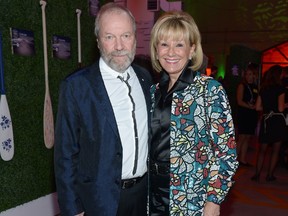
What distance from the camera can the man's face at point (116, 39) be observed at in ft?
5.55

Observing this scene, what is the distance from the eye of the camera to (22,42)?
8.90 feet

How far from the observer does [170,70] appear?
171cm

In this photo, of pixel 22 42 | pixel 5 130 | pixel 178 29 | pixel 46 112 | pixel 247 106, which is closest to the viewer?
pixel 178 29

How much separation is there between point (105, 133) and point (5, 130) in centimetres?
130

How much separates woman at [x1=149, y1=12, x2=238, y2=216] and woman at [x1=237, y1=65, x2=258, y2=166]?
355 centimetres

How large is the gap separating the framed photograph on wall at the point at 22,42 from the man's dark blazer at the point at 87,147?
4.03 ft

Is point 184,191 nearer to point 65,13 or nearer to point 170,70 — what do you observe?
point 170,70

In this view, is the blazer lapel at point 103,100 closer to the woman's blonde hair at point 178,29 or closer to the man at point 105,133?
the man at point 105,133

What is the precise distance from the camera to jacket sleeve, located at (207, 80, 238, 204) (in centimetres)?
153

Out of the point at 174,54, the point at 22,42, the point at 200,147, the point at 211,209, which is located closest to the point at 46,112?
the point at 22,42

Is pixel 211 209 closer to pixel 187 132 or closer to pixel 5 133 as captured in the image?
pixel 187 132

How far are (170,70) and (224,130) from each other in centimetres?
42

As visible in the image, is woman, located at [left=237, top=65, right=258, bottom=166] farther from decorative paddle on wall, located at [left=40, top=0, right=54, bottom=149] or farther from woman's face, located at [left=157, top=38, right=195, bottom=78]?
woman's face, located at [left=157, top=38, right=195, bottom=78]

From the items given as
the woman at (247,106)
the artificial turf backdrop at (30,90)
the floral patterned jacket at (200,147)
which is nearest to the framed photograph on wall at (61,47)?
the artificial turf backdrop at (30,90)
